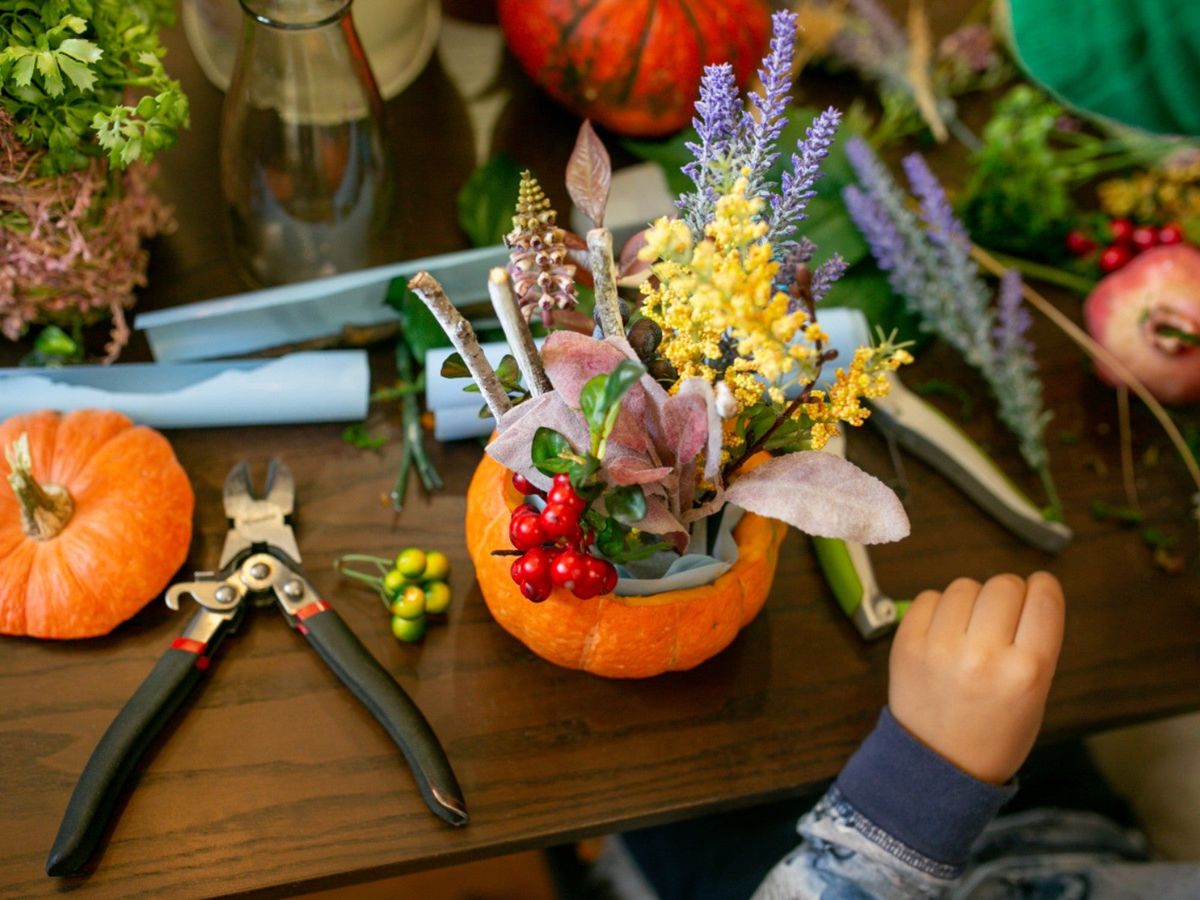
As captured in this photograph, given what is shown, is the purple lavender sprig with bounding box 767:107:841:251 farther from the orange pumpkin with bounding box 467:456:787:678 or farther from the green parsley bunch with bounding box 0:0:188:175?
the green parsley bunch with bounding box 0:0:188:175

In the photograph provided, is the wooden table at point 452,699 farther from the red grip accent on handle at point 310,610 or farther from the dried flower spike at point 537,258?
the dried flower spike at point 537,258

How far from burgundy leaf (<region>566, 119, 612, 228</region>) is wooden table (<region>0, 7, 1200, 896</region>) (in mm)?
281

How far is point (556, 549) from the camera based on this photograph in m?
0.48

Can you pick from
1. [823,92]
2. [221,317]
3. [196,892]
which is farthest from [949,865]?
[823,92]

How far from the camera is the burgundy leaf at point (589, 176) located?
1.61 feet

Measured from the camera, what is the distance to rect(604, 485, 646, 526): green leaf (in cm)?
45

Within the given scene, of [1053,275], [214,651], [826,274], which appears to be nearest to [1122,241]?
[1053,275]

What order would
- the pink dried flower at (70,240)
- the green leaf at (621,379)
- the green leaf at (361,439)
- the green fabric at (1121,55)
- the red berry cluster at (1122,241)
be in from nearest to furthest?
the green leaf at (621,379)
the green fabric at (1121,55)
the pink dried flower at (70,240)
the green leaf at (361,439)
the red berry cluster at (1122,241)

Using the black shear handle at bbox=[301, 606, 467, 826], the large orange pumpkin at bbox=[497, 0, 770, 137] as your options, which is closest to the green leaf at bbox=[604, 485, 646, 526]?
the black shear handle at bbox=[301, 606, 467, 826]

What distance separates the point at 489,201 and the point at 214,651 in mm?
383

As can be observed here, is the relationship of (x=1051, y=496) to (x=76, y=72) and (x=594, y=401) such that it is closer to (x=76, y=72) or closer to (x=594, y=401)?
(x=594, y=401)

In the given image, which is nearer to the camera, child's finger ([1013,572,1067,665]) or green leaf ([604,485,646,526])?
green leaf ([604,485,646,526])

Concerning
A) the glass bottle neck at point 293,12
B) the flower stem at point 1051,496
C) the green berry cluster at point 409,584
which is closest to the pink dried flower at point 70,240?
the glass bottle neck at point 293,12

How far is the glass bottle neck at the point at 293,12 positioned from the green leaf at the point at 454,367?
0.29 metres
